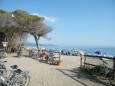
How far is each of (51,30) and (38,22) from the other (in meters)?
3.52

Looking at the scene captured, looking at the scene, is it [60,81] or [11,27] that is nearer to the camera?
[60,81]

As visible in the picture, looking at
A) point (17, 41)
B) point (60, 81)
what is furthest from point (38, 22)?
point (60, 81)

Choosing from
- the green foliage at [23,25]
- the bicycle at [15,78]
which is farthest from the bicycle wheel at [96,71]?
the green foliage at [23,25]

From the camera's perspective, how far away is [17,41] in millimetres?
40594

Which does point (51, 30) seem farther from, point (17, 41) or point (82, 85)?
point (82, 85)

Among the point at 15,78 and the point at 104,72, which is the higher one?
the point at 15,78

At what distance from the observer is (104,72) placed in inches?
406

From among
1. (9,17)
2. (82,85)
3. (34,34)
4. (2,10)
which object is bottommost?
(82,85)

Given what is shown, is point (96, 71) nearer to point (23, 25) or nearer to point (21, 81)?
point (21, 81)

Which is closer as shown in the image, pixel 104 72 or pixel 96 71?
pixel 104 72

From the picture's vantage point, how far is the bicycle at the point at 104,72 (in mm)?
9178

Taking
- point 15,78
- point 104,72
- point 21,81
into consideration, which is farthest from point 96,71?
point 15,78

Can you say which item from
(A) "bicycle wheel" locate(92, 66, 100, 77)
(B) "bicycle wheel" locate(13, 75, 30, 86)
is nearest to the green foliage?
(A) "bicycle wheel" locate(92, 66, 100, 77)

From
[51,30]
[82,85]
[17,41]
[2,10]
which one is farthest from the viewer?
[2,10]
